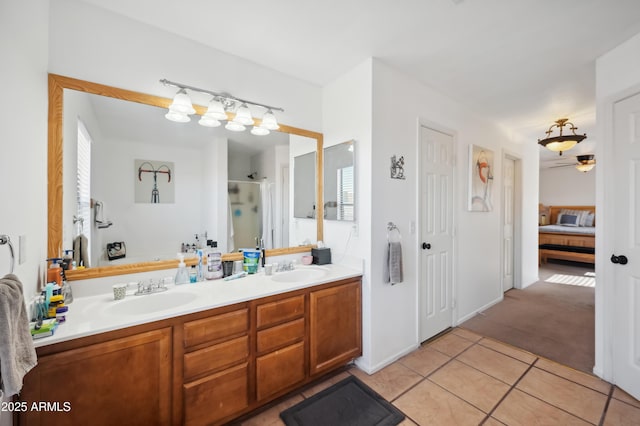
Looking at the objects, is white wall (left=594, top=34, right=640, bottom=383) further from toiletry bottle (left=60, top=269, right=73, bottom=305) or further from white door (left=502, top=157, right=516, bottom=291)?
toiletry bottle (left=60, top=269, right=73, bottom=305)

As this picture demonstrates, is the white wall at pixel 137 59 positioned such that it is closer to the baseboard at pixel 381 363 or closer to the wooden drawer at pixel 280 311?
the wooden drawer at pixel 280 311

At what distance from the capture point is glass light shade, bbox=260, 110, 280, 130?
2.18 metres

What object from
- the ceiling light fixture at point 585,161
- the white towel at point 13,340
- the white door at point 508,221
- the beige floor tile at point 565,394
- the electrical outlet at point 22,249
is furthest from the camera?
the ceiling light fixture at point 585,161

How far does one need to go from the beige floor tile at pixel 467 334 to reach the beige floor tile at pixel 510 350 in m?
0.06

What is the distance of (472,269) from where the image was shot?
10.4 feet

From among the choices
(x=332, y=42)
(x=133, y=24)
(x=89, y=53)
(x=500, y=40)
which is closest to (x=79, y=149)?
(x=89, y=53)

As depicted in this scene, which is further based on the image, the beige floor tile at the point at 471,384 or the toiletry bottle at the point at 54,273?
the beige floor tile at the point at 471,384

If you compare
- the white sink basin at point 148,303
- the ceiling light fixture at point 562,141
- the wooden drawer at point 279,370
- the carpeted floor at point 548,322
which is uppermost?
the ceiling light fixture at point 562,141

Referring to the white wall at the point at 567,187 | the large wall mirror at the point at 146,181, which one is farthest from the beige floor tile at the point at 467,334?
the white wall at the point at 567,187

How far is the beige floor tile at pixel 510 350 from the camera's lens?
2.33 meters

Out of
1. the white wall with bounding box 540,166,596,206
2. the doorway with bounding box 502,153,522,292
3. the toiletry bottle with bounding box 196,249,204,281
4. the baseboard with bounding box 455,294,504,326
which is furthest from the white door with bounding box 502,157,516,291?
the white wall with bounding box 540,166,596,206

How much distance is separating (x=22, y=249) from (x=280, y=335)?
1.35 metres

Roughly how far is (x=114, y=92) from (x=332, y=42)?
1487 mm

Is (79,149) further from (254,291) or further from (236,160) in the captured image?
(254,291)
